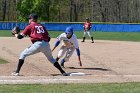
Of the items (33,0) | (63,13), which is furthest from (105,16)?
(33,0)

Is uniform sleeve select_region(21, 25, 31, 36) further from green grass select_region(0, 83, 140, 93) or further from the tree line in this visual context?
the tree line

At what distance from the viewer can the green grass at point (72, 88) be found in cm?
875

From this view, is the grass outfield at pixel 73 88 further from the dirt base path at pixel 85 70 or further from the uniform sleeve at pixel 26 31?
the uniform sleeve at pixel 26 31

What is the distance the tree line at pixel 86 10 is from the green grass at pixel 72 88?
2216 inches

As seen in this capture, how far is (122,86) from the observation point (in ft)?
31.3

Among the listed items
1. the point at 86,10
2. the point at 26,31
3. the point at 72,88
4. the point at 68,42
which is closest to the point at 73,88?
the point at 72,88

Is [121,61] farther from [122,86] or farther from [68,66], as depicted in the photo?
[122,86]

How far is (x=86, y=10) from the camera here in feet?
258

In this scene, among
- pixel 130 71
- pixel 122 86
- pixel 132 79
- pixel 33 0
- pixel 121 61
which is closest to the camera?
pixel 122 86

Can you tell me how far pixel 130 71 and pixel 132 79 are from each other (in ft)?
8.22

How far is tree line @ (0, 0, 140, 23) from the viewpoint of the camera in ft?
237

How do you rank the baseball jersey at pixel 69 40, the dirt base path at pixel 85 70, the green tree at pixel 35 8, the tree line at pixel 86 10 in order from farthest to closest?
the tree line at pixel 86 10
the green tree at pixel 35 8
the baseball jersey at pixel 69 40
the dirt base path at pixel 85 70

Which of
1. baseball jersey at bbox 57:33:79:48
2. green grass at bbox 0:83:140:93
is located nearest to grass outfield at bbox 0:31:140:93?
green grass at bbox 0:83:140:93

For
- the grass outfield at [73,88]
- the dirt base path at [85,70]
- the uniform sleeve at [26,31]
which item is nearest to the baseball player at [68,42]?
the dirt base path at [85,70]
